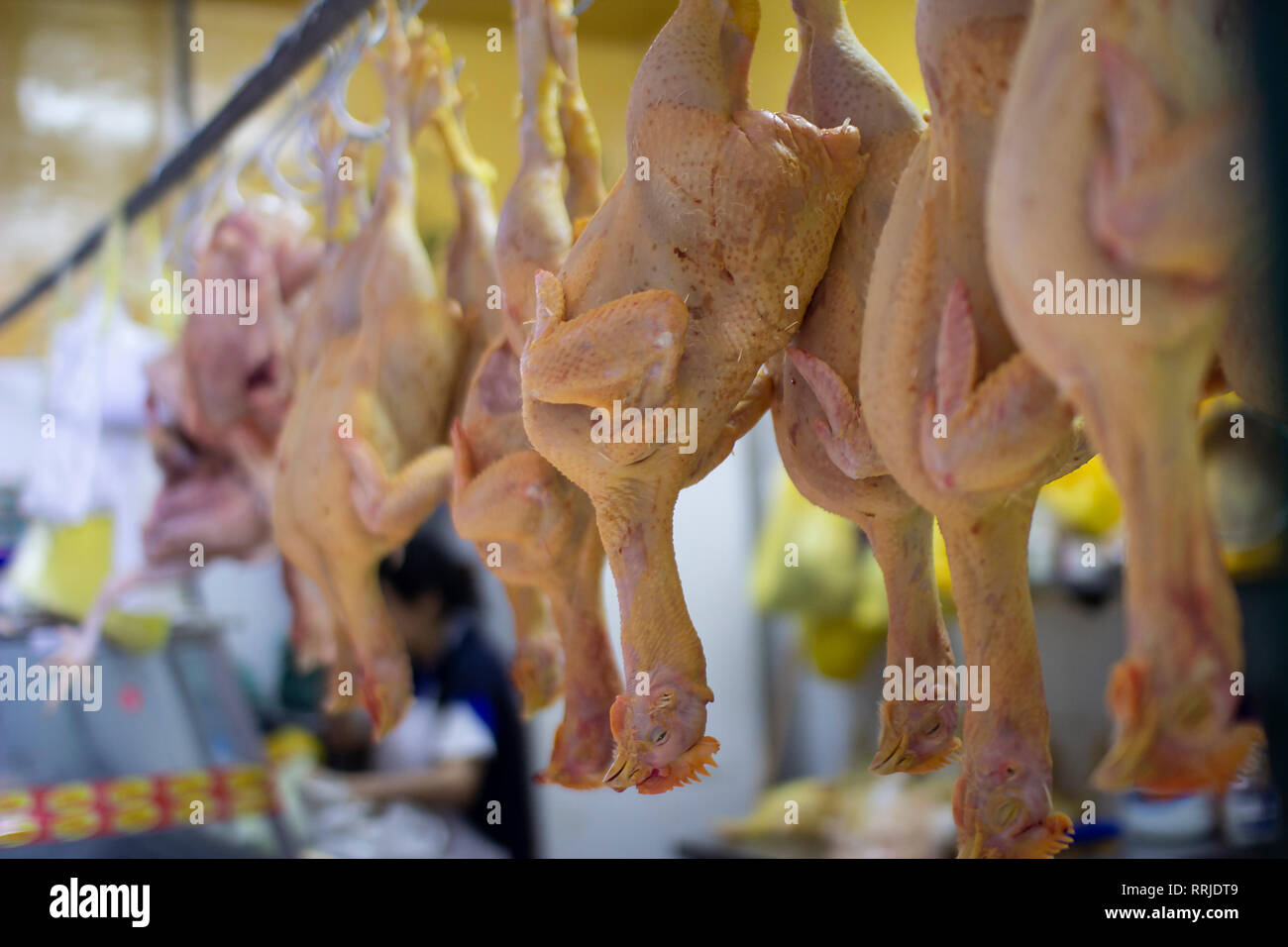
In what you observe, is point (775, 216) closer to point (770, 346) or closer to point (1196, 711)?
point (770, 346)

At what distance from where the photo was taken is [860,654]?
9.26 feet

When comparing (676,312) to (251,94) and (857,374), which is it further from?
(251,94)

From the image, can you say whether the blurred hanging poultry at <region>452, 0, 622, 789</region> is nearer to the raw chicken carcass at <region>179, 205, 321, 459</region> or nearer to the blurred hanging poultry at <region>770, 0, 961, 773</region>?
the blurred hanging poultry at <region>770, 0, 961, 773</region>

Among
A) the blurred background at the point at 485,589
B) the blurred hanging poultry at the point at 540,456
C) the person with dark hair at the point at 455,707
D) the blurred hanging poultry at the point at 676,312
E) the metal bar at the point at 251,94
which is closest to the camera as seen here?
the blurred hanging poultry at the point at 676,312

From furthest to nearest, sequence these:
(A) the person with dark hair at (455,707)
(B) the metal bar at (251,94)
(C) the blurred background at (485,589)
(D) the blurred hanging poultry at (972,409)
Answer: (A) the person with dark hair at (455,707) < (C) the blurred background at (485,589) < (B) the metal bar at (251,94) < (D) the blurred hanging poultry at (972,409)

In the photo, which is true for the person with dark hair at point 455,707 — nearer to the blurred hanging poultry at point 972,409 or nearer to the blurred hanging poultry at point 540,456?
the blurred hanging poultry at point 540,456

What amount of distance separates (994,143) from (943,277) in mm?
86

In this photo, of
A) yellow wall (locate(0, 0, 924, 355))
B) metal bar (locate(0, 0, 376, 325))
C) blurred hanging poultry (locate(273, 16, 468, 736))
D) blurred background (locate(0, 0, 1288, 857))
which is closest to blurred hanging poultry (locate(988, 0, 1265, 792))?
blurred background (locate(0, 0, 1288, 857))

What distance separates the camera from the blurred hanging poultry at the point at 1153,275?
0.57 m

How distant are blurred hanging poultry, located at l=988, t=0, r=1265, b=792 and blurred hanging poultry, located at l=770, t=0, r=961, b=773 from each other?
28 centimetres

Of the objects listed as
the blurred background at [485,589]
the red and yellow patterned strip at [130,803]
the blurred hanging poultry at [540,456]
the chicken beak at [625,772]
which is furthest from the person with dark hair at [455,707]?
the chicken beak at [625,772]

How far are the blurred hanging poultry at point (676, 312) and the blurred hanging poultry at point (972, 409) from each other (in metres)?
0.12

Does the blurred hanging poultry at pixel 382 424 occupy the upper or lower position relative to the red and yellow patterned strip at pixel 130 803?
upper
